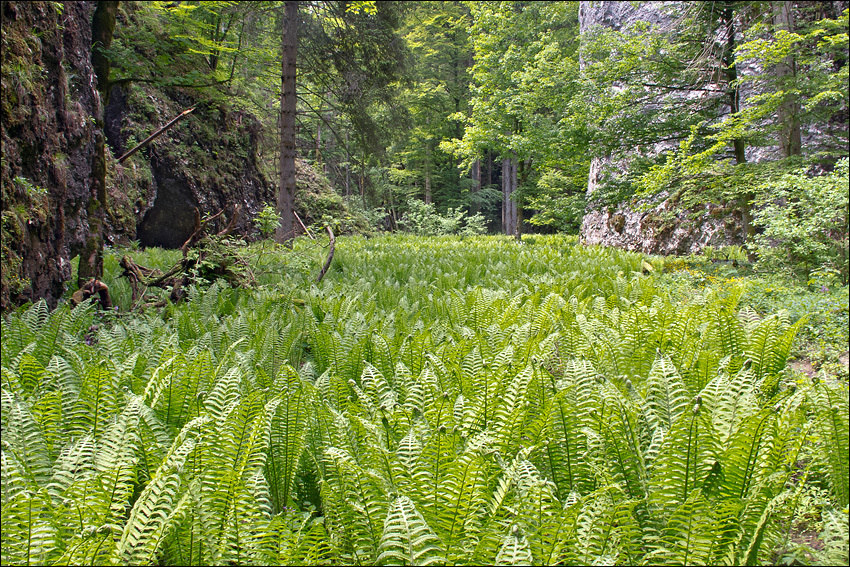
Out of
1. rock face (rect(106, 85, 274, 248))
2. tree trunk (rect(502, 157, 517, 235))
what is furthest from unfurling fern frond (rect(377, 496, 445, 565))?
tree trunk (rect(502, 157, 517, 235))

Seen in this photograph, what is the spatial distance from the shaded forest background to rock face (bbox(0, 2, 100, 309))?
0.05 feet

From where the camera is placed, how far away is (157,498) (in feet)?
3.60

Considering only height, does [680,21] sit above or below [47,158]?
above

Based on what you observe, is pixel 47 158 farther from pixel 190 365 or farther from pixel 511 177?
pixel 511 177

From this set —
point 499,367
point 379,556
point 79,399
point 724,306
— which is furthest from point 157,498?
point 724,306

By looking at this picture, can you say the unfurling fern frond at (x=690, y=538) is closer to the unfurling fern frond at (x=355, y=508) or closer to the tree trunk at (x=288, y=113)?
the unfurling fern frond at (x=355, y=508)

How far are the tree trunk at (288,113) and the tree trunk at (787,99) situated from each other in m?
7.32

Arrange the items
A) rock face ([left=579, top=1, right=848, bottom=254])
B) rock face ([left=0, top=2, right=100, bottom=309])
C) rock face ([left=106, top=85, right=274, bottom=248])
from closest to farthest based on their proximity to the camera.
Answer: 1. rock face ([left=0, top=2, right=100, bottom=309])
2. rock face ([left=579, top=1, right=848, bottom=254])
3. rock face ([left=106, top=85, right=274, bottom=248])

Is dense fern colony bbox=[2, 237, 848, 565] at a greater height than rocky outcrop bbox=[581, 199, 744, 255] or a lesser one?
lesser

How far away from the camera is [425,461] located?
1255 mm

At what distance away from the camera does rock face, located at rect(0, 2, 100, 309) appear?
111 inches

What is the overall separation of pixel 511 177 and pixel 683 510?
3480 centimetres

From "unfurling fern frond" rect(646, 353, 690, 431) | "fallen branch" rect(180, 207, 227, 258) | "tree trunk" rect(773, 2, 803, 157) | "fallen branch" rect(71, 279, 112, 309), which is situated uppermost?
"tree trunk" rect(773, 2, 803, 157)

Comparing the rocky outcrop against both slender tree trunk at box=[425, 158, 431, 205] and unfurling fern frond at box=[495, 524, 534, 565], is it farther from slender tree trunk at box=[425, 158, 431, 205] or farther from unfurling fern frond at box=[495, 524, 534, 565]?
slender tree trunk at box=[425, 158, 431, 205]
